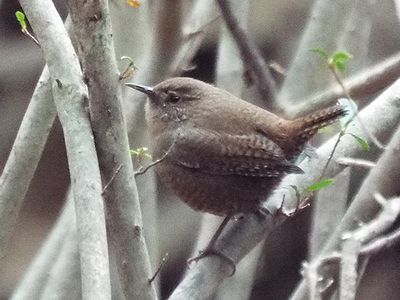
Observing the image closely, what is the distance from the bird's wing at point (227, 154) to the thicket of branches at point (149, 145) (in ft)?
0.30

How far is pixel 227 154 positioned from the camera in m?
2.30

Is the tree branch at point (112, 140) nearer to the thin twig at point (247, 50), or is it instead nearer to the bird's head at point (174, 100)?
the thin twig at point (247, 50)

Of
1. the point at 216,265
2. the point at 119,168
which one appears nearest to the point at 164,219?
the point at 216,265

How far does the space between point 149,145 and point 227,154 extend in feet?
1.44

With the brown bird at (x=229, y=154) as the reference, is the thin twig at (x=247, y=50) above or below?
above

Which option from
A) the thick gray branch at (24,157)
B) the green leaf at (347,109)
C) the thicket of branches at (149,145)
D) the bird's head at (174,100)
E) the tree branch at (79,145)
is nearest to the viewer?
the tree branch at (79,145)

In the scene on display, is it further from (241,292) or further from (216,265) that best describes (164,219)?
(216,265)

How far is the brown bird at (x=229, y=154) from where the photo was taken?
2275 mm

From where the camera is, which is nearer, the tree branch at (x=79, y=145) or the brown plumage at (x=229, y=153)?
the tree branch at (x=79, y=145)

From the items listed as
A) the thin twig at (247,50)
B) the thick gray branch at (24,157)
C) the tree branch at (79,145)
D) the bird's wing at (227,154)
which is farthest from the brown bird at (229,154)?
the tree branch at (79,145)

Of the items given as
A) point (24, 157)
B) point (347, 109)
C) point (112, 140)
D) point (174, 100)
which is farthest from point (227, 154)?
point (112, 140)

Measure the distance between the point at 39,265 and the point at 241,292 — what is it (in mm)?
659

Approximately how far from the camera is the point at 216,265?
202cm

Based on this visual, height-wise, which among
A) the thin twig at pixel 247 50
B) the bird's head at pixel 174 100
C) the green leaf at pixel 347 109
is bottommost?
the green leaf at pixel 347 109
